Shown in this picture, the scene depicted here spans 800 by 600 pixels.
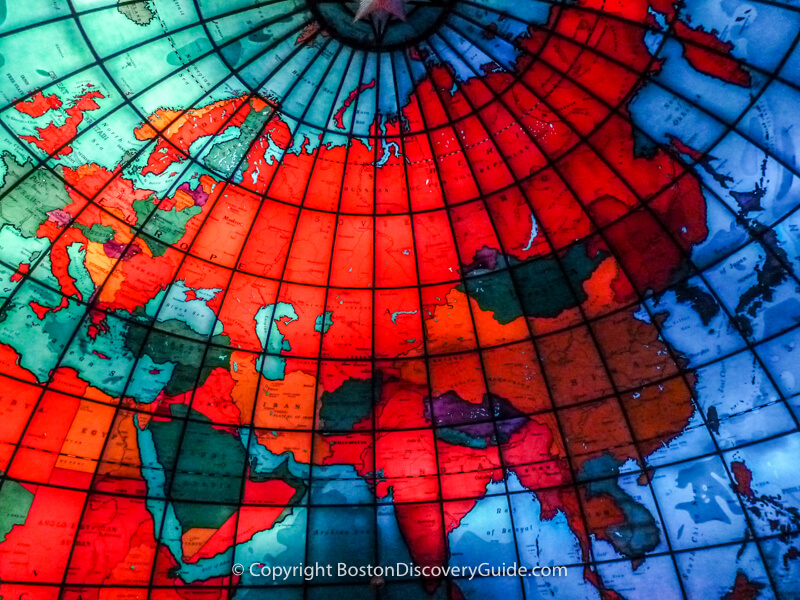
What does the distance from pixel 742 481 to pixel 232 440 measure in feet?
55.2

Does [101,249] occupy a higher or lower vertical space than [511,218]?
lower

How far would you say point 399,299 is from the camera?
2316 centimetres

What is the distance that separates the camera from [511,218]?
22.5m

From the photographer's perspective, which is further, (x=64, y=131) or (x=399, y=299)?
(x=399, y=299)

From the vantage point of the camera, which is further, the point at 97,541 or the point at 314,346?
the point at 314,346

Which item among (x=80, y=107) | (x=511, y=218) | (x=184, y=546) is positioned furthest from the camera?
(x=511, y=218)

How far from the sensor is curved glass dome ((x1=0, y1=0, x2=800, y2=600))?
19.6 meters

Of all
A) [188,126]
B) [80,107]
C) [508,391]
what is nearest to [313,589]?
[508,391]

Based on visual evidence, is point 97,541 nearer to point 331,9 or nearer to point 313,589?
point 313,589

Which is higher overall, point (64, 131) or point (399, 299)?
point (64, 131)

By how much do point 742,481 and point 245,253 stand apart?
1795 cm

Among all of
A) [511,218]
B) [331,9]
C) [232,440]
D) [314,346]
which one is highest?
[331,9]

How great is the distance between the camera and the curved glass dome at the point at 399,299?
19.6m

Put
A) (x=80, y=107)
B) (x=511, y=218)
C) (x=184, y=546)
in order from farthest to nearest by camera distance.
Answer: (x=511, y=218) < (x=184, y=546) < (x=80, y=107)
